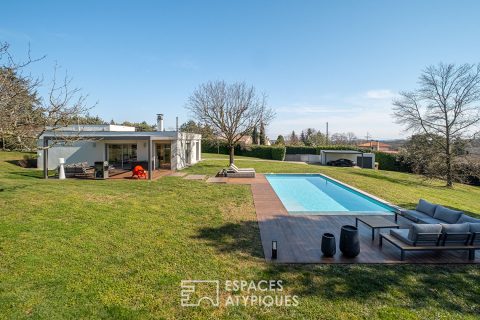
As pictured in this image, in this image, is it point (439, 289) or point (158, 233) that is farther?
point (158, 233)

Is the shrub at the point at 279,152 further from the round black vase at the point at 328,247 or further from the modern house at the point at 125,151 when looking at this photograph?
the round black vase at the point at 328,247

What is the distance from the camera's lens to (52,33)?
10688 millimetres

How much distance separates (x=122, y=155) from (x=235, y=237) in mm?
18708

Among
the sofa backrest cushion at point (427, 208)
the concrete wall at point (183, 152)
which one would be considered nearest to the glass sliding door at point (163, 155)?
the concrete wall at point (183, 152)

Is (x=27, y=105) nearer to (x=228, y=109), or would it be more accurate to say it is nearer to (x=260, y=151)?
(x=228, y=109)

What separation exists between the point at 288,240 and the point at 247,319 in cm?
349

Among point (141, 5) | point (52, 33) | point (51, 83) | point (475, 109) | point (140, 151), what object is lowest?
point (140, 151)

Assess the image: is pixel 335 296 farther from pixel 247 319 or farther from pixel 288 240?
pixel 288 240

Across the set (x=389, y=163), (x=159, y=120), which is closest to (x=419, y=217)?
(x=159, y=120)

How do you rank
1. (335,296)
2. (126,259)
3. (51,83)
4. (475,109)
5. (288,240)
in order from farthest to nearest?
(475,109) → (51,83) → (288,240) → (126,259) → (335,296)

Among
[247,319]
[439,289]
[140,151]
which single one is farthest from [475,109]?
[140,151]

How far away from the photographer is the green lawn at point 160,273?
4488 mm

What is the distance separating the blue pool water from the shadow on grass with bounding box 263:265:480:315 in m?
4.58
